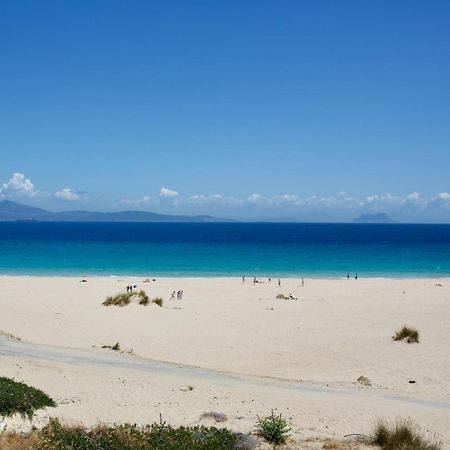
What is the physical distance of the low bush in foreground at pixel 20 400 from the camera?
1012 centimetres

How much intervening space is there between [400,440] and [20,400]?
22.7ft

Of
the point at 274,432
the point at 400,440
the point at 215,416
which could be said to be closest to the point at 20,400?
the point at 215,416

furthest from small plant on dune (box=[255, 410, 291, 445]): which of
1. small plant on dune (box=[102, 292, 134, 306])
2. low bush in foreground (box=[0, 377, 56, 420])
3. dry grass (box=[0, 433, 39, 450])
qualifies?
small plant on dune (box=[102, 292, 134, 306])

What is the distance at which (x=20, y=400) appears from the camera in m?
10.5

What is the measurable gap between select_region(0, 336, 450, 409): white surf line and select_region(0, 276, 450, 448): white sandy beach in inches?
2.3

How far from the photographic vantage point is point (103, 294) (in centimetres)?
3647

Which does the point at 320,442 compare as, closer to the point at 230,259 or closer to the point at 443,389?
the point at 443,389

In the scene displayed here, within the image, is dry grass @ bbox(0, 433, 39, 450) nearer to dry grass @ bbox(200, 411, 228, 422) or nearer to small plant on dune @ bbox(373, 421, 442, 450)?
dry grass @ bbox(200, 411, 228, 422)

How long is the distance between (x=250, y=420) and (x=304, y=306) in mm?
21441

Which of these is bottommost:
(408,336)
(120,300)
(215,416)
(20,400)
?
(408,336)

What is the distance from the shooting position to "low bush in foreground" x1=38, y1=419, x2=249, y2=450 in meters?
8.40

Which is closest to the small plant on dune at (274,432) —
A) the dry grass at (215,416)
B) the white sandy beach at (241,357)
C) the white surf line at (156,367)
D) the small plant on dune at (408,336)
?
the white sandy beach at (241,357)

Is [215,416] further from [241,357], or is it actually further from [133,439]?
[241,357]

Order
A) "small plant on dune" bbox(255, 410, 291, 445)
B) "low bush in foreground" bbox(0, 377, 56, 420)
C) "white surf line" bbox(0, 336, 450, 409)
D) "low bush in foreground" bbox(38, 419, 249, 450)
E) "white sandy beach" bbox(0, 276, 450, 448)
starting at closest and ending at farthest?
"low bush in foreground" bbox(38, 419, 249, 450)
"small plant on dune" bbox(255, 410, 291, 445)
"low bush in foreground" bbox(0, 377, 56, 420)
"white sandy beach" bbox(0, 276, 450, 448)
"white surf line" bbox(0, 336, 450, 409)
